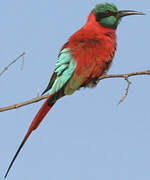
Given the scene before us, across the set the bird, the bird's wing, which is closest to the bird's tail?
the bird

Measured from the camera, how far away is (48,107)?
3471 millimetres

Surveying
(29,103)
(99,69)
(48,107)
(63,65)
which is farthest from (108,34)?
(29,103)

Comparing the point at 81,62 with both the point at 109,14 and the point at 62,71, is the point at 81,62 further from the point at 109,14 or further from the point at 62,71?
the point at 109,14

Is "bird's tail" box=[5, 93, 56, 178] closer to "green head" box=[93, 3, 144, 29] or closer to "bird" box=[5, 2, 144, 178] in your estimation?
"bird" box=[5, 2, 144, 178]

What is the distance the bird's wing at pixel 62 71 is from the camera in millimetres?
3678

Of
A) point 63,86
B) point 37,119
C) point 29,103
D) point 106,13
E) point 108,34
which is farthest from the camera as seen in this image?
point 106,13

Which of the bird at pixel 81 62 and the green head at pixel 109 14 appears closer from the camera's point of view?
the bird at pixel 81 62

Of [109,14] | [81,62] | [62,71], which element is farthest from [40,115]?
[109,14]

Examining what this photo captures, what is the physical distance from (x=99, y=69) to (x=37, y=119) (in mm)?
857

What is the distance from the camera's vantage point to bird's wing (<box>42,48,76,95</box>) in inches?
145

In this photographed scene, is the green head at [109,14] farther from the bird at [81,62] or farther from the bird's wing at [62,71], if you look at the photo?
the bird's wing at [62,71]

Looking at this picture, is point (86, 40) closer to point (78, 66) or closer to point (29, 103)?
point (78, 66)

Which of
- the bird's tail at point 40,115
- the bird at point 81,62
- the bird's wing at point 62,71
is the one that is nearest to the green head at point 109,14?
the bird at point 81,62

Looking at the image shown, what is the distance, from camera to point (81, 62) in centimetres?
381
